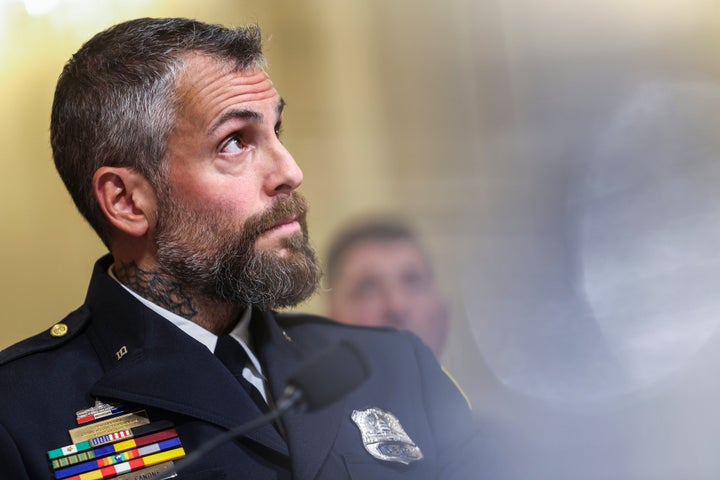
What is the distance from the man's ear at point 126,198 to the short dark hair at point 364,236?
0.98m

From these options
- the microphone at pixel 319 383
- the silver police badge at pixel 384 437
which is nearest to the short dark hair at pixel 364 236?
the silver police badge at pixel 384 437

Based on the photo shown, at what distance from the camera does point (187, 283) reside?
1.22 metres

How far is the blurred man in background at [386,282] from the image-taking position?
2125 millimetres

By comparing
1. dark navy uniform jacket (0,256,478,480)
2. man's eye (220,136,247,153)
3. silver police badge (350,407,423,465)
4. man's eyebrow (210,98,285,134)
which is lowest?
silver police badge (350,407,423,465)

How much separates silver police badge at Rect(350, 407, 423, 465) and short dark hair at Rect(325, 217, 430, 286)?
3.02ft

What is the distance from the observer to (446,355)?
2.38 metres

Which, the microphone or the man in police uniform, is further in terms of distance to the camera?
the man in police uniform

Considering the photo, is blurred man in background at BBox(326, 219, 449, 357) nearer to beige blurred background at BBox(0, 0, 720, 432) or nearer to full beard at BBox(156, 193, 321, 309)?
beige blurred background at BBox(0, 0, 720, 432)

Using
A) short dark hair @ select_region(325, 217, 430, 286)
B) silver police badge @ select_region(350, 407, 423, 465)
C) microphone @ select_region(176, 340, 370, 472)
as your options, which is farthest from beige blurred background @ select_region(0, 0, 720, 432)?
microphone @ select_region(176, 340, 370, 472)

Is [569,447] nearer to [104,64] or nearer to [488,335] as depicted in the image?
[488,335]

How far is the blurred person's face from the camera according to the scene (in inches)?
83.5

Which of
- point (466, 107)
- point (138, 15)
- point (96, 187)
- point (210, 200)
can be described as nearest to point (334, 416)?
point (210, 200)

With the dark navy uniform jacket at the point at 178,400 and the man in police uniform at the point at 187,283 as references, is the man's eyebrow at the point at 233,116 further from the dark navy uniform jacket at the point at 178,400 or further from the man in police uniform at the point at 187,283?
the dark navy uniform jacket at the point at 178,400

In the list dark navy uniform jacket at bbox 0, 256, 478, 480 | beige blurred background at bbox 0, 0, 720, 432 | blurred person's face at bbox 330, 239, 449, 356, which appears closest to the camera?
dark navy uniform jacket at bbox 0, 256, 478, 480
